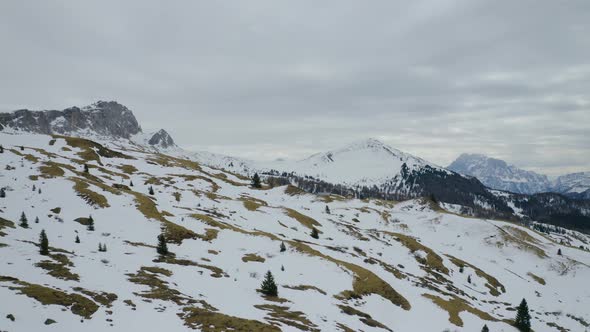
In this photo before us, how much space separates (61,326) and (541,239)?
473 feet

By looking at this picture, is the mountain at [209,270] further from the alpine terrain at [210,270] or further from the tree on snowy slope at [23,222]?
the tree on snowy slope at [23,222]

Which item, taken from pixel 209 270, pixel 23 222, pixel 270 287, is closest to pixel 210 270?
pixel 209 270

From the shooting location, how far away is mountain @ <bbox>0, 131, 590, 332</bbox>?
21.5 m

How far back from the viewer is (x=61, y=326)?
1730cm

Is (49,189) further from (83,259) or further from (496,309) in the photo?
(496,309)

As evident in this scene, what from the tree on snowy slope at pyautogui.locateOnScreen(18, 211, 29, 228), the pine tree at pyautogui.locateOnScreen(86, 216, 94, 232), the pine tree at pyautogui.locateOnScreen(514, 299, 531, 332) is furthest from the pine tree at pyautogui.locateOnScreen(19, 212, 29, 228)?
the pine tree at pyautogui.locateOnScreen(514, 299, 531, 332)

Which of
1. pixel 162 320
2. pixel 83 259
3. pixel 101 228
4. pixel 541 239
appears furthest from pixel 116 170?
pixel 541 239

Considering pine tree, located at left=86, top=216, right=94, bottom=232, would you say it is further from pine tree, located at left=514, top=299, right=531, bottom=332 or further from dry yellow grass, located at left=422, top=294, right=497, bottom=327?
pine tree, located at left=514, top=299, right=531, bottom=332

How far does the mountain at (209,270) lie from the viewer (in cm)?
2145

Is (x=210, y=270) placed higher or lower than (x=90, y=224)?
lower

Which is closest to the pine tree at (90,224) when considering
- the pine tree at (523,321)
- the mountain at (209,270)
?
the mountain at (209,270)

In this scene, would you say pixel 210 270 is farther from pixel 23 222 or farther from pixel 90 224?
pixel 23 222

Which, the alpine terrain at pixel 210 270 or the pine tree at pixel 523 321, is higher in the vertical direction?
the alpine terrain at pixel 210 270

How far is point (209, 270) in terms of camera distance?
33.5 metres
